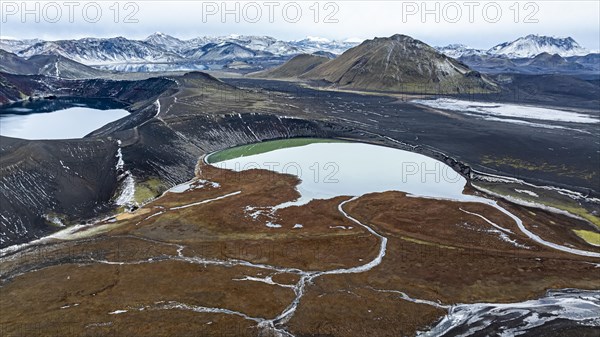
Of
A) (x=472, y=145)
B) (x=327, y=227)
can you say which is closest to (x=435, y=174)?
(x=472, y=145)

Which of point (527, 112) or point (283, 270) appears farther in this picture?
point (527, 112)

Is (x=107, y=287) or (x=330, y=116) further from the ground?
(x=330, y=116)

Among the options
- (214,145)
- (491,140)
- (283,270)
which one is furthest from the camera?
(491,140)

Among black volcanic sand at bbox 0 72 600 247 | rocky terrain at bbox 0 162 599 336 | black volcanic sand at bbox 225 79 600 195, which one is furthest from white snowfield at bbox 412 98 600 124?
rocky terrain at bbox 0 162 599 336

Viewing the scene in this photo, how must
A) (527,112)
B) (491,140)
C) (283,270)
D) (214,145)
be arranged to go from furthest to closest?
(527,112)
(491,140)
(214,145)
(283,270)

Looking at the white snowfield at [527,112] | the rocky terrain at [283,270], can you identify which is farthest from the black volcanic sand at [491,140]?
the rocky terrain at [283,270]

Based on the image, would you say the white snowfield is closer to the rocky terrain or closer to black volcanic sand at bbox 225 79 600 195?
black volcanic sand at bbox 225 79 600 195

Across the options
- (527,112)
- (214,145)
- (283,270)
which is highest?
(527,112)

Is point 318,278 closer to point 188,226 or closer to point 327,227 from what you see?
point 327,227

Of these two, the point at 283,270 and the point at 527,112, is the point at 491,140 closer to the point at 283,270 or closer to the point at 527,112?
the point at 527,112

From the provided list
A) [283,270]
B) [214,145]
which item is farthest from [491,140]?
[283,270]

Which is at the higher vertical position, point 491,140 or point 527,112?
point 527,112
